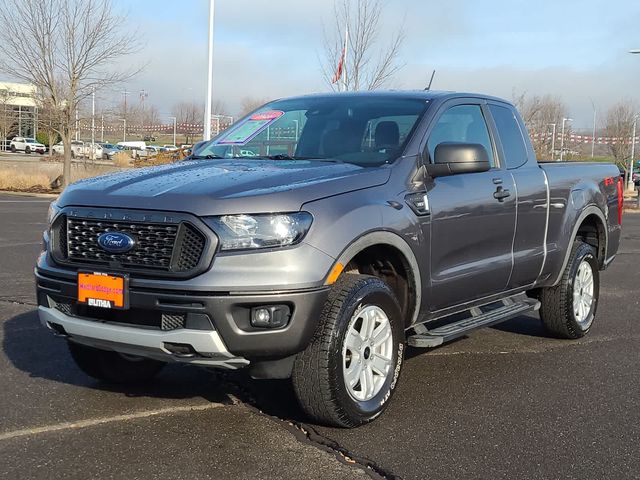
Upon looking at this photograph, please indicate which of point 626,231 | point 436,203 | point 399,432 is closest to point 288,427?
point 399,432

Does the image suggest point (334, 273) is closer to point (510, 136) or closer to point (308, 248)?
point (308, 248)

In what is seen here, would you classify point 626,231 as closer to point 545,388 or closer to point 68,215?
point 545,388

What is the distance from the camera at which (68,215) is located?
12.9 ft

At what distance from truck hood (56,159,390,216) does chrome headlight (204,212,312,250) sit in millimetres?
40

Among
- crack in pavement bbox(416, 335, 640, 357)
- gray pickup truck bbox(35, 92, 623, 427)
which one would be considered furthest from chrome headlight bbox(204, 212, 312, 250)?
crack in pavement bbox(416, 335, 640, 357)

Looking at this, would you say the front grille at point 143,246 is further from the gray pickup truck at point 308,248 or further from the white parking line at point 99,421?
the white parking line at point 99,421

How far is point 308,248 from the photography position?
3662 mm

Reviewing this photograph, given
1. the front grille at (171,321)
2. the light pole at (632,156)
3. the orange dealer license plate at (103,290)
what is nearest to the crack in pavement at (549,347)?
the front grille at (171,321)

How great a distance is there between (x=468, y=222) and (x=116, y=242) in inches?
91.0

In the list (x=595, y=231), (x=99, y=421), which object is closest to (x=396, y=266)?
(x=99, y=421)

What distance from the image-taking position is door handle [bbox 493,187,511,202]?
203 inches

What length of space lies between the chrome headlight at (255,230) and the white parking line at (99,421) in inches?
49.6

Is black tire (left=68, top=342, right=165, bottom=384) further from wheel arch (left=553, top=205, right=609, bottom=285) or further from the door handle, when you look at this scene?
wheel arch (left=553, top=205, right=609, bottom=285)

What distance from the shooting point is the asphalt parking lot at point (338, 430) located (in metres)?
3.54
